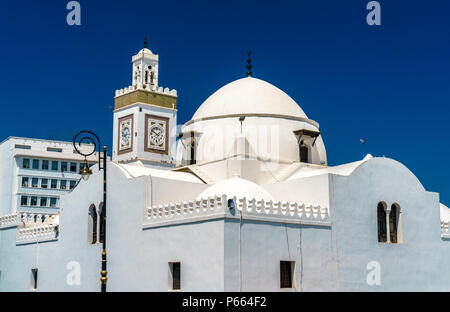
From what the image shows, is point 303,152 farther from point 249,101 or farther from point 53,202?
point 53,202

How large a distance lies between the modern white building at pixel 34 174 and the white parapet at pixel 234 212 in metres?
41.0

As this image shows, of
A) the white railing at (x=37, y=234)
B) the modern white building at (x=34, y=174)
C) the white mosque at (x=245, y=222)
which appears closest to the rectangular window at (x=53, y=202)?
the modern white building at (x=34, y=174)

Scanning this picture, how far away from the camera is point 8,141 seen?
65.8 m

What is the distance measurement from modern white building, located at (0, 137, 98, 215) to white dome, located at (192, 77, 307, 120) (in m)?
34.8

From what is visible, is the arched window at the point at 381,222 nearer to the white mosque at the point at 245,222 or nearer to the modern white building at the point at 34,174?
the white mosque at the point at 245,222

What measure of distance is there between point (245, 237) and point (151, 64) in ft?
107

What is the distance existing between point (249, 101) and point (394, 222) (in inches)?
361

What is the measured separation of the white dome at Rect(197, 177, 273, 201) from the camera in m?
24.3

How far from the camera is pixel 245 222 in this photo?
72.8 ft

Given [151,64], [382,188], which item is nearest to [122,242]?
[382,188]

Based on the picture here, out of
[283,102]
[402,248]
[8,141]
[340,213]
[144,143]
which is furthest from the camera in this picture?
[8,141]

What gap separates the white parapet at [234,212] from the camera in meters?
21.9

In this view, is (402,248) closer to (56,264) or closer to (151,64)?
(56,264)

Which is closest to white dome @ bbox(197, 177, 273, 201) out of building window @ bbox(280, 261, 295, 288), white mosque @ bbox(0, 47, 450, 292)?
white mosque @ bbox(0, 47, 450, 292)
